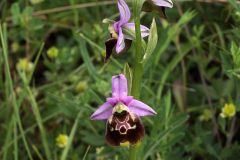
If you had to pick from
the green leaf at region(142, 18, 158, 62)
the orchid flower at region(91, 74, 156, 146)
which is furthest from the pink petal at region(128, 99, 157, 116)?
the green leaf at region(142, 18, 158, 62)

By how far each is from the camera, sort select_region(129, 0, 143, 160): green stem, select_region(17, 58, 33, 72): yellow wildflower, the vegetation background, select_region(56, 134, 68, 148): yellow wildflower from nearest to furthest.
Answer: select_region(129, 0, 143, 160): green stem, the vegetation background, select_region(56, 134, 68, 148): yellow wildflower, select_region(17, 58, 33, 72): yellow wildflower

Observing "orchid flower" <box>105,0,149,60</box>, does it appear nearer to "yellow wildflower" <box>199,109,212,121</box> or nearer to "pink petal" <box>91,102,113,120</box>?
"pink petal" <box>91,102,113,120</box>

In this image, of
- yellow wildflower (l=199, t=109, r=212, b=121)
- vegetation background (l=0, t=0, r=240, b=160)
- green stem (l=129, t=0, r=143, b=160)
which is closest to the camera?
green stem (l=129, t=0, r=143, b=160)

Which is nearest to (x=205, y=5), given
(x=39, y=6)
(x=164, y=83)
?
(x=164, y=83)

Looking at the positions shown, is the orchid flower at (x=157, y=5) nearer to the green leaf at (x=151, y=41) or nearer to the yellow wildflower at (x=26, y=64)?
the green leaf at (x=151, y=41)

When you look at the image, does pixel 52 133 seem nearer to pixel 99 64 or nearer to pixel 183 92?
pixel 99 64

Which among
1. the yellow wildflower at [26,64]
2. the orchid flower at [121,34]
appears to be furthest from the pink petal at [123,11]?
the yellow wildflower at [26,64]

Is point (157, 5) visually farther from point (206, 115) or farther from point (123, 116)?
point (206, 115)

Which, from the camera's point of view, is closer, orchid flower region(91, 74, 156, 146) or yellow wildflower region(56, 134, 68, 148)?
orchid flower region(91, 74, 156, 146)

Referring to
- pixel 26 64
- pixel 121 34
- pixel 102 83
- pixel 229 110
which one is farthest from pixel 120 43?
pixel 26 64
